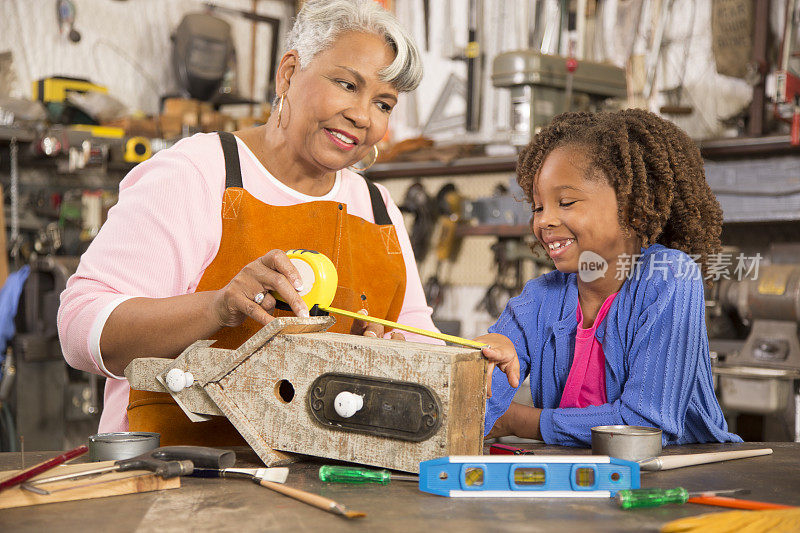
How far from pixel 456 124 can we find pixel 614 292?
3.30 metres

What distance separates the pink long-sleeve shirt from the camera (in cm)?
154

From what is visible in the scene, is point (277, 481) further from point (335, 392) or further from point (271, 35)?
point (271, 35)

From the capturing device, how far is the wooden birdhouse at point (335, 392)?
122cm

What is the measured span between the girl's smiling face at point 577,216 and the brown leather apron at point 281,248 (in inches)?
15.1

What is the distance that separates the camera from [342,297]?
1.83 m

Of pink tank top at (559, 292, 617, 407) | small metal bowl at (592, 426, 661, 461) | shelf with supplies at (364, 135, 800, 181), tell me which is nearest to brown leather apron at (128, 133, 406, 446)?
pink tank top at (559, 292, 617, 407)

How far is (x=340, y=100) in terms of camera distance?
177cm

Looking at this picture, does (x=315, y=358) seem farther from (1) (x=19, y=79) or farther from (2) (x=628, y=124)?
(1) (x=19, y=79)

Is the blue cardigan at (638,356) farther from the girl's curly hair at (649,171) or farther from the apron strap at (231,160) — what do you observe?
the apron strap at (231,160)

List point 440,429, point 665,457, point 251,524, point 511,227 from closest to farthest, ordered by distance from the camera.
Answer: point 251,524
point 440,429
point 665,457
point 511,227

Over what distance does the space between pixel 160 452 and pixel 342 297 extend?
2.17 feet

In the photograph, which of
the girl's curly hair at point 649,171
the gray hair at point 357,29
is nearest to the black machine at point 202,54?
the gray hair at point 357,29

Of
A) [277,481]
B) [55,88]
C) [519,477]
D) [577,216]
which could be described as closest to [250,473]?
[277,481]

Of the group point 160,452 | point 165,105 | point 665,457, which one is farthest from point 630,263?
point 165,105
